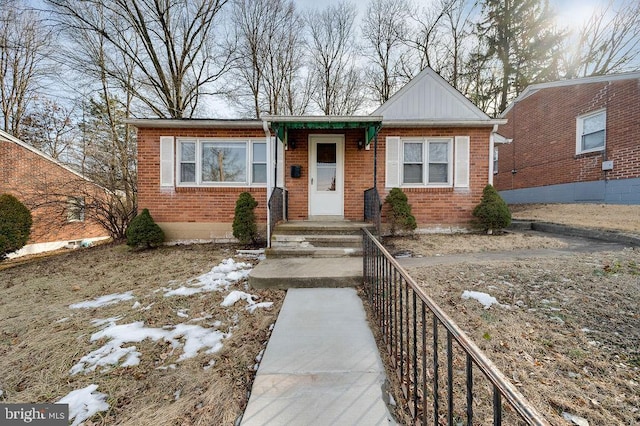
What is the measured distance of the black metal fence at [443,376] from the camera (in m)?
0.98

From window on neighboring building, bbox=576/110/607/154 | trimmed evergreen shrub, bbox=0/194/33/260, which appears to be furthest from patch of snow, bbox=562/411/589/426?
window on neighboring building, bbox=576/110/607/154

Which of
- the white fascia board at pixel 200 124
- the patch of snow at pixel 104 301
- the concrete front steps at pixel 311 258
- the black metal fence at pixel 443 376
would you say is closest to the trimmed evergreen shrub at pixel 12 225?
the white fascia board at pixel 200 124

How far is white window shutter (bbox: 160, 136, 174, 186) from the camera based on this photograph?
23.0 ft

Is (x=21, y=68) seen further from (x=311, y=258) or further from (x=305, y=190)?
(x=311, y=258)

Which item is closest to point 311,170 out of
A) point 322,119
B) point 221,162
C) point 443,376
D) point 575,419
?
point 322,119

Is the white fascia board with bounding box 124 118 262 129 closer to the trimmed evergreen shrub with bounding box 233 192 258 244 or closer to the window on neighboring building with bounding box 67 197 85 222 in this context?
the trimmed evergreen shrub with bounding box 233 192 258 244

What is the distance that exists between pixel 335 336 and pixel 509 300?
7.23 ft

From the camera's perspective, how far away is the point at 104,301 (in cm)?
364

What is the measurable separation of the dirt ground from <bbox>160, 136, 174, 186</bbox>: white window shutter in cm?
→ 657

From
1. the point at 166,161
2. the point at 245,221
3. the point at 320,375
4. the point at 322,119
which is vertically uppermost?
the point at 322,119

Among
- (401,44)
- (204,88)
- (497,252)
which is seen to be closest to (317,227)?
(497,252)

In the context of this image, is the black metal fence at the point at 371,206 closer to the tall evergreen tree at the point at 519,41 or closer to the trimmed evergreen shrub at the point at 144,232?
the trimmed evergreen shrub at the point at 144,232

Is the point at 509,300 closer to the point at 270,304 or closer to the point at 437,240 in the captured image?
the point at 270,304

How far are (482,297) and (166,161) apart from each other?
767cm
